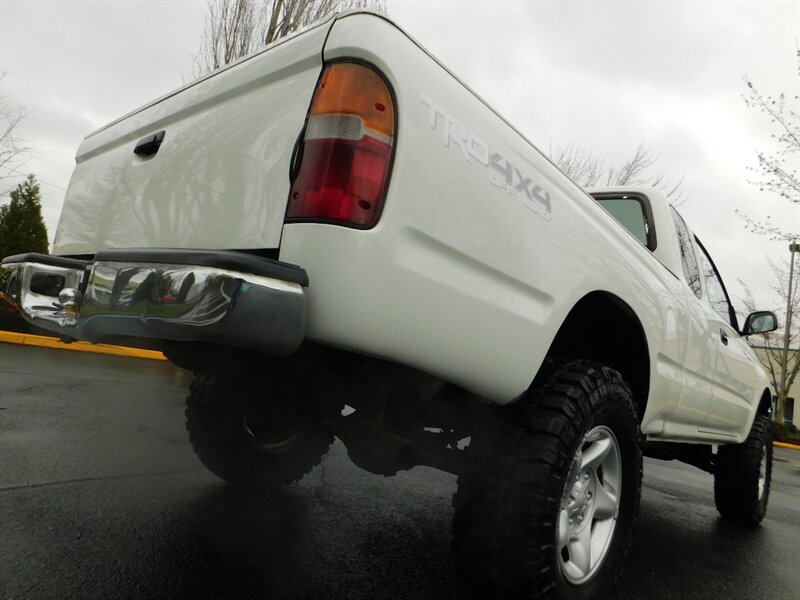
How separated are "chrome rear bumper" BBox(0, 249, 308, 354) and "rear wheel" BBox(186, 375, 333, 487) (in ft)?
3.30

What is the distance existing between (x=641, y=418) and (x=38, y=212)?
1591 centimetres

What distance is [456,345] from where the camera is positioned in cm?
144

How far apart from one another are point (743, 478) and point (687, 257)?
1.73 metres

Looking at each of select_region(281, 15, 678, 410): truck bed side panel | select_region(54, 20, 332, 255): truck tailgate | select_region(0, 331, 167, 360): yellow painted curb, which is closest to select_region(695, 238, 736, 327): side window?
select_region(281, 15, 678, 410): truck bed side panel

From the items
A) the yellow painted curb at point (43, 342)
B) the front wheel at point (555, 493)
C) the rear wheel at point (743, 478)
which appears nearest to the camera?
the front wheel at point (555, 493)

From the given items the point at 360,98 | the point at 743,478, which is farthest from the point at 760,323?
the point at 360,98

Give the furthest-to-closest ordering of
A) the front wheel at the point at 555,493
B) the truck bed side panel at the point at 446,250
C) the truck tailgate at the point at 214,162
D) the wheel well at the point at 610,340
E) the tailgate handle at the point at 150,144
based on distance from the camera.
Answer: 1. the wheel well at the point at 610,340
2. the tailgate handle at the point at 150,144
3. the front wheel at the point at 555,493
4. the truck tailgate at the point at 214,162
5. the truck bed side panel at the point at 446,250

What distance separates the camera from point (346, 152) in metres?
1.31

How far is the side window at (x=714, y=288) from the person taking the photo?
11.1 ft

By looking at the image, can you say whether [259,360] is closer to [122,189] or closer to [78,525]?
[122,189]

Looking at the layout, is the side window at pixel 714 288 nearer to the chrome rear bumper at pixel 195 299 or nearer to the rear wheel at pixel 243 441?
the rear wheel at pixel 243 441

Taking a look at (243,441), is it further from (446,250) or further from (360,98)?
(360,98)

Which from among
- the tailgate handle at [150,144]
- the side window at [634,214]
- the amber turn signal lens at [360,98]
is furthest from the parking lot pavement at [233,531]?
the side window at [634,214]

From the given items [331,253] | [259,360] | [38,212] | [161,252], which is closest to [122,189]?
[161,252]
